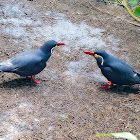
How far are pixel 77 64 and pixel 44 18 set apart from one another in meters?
1.97

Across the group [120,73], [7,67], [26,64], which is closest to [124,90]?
[120,73]

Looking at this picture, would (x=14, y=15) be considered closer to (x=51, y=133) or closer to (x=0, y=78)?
(x=0, y=78)

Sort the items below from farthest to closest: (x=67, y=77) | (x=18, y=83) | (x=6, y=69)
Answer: (x=67, y=77)
(x=18, y=83)
(x=6, y=69)

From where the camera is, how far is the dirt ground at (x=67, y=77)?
12.5 ft

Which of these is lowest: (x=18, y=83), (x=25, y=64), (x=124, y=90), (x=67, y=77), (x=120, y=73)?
(x=18, y=83)

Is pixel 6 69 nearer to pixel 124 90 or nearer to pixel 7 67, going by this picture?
pixel 7 67

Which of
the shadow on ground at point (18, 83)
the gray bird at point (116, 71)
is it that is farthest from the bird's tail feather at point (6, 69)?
the gray bird at point (116, 71)

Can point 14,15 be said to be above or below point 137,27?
below

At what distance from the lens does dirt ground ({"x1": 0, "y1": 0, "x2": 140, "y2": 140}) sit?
3811 mm

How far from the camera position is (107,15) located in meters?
7.38

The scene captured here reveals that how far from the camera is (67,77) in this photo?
16.9 ft

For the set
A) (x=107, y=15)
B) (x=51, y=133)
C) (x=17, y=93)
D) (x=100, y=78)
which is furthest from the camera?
(x=107, y=15)

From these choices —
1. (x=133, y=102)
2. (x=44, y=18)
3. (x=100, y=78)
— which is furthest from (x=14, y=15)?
(x=133, y=102)

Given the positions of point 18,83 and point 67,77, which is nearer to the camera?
point 18,83
